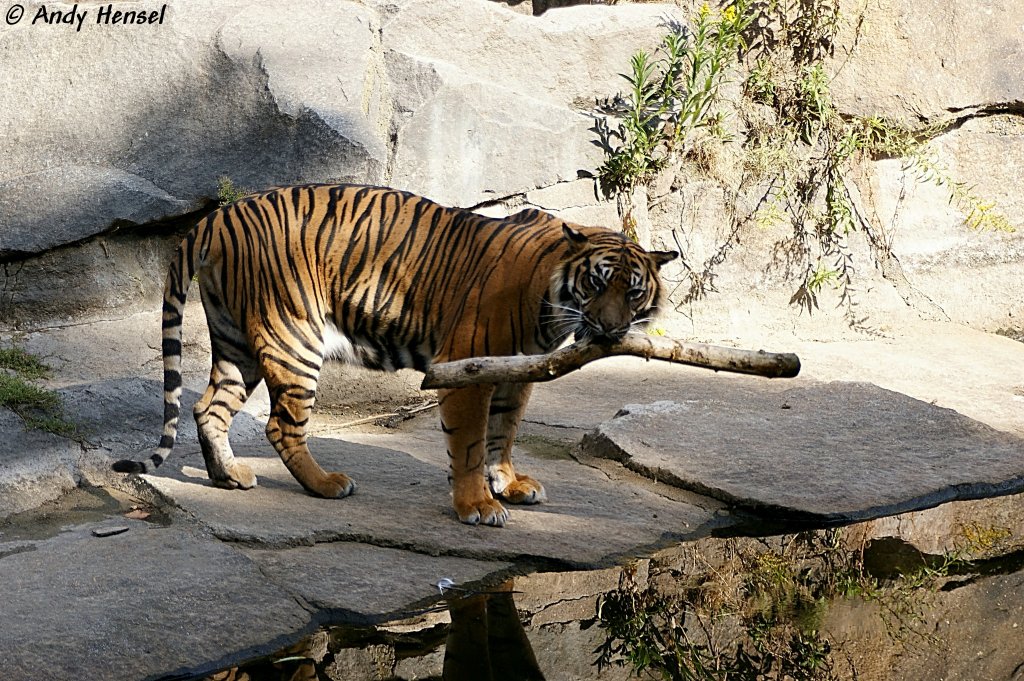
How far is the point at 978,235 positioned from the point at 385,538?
17.5 ft

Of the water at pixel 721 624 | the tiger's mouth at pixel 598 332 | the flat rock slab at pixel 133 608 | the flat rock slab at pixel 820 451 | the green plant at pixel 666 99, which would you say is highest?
the green plant at pixel 666 99

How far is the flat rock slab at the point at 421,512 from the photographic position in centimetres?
409

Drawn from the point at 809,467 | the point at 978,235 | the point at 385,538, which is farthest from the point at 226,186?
the point at 978,235

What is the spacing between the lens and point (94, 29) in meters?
6.28

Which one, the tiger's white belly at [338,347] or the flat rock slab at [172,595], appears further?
the tiger's white belly at [338,347]

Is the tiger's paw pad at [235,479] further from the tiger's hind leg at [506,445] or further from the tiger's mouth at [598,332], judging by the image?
the tiger's mouth at [598,332]

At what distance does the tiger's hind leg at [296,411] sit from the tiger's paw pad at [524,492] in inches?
25.1

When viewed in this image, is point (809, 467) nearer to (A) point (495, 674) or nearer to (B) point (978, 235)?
(A) point (495, 674)

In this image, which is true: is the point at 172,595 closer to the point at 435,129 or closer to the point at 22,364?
the point at 22,364

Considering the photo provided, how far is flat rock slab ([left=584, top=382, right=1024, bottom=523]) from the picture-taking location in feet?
15.3

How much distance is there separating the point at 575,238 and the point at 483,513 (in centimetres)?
109

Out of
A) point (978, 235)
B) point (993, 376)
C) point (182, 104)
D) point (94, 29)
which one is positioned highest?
point (94, 29)

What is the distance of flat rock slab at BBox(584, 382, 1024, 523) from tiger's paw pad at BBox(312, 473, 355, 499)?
1.26 metres

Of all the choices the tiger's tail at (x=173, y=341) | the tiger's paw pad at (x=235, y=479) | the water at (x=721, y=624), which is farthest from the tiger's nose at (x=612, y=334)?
the tiger's tail at (x=173, y=341)
